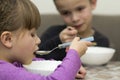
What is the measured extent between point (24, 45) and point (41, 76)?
0.10 meters

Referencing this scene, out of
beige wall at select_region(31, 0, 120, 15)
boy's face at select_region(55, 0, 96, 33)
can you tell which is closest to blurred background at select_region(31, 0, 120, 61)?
beige wall at select_region(31, 0, 120, 15)

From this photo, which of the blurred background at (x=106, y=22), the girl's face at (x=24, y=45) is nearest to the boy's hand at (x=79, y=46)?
the girl's face at (x=24, y=45)

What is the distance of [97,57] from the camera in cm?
103

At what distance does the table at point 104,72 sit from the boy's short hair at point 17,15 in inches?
10.2

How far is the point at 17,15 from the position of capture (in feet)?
2.44

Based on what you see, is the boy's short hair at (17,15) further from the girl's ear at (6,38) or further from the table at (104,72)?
the table at (104,72)

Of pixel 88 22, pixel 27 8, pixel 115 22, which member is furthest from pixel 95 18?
pixel 27 8

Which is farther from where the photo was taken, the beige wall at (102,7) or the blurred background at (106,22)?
the beige wall at (102,7)

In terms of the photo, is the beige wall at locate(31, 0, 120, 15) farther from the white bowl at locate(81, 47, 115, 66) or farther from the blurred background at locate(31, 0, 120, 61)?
the white bowl at locate(81, 47, 115, 66)

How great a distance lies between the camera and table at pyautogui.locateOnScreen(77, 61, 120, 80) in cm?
89

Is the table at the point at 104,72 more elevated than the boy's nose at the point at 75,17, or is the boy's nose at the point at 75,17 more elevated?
the boy's nose at the point at 75,17

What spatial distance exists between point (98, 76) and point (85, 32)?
55 cm

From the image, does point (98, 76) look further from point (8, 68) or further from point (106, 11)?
point (106, 11)

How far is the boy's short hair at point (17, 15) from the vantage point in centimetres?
73
